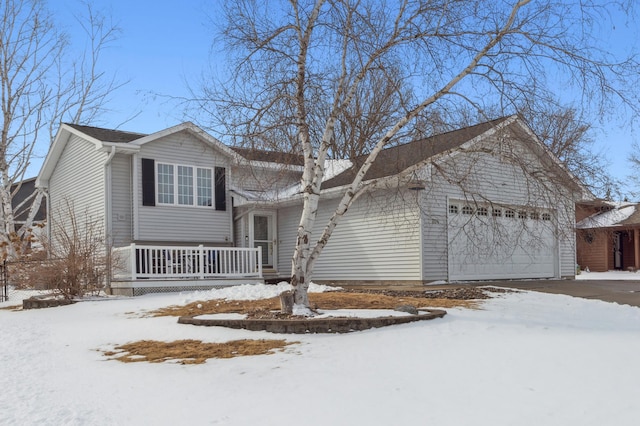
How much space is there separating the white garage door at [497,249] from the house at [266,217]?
0.13 ft

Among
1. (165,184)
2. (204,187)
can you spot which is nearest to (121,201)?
(165,184)

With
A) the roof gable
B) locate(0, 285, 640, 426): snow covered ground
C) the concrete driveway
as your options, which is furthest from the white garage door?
locate(0, 285, 640, 426): snow covered ground

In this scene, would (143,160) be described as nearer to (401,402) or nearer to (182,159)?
(182,159)

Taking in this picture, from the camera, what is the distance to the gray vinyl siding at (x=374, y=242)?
47.5 feet

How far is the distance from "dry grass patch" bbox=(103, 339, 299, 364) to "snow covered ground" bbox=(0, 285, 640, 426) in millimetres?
256

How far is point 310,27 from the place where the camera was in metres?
9.09

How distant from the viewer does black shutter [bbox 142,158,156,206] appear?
54.2ft

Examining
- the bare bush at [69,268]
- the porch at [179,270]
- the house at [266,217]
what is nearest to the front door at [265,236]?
the house at [266,217]

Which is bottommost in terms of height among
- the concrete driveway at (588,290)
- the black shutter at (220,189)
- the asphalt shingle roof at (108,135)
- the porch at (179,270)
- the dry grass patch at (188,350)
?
the concrete driveway at (588,290)

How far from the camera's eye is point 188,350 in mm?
6949

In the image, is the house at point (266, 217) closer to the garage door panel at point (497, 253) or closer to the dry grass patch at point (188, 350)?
the garage door panel at point (497, 253)

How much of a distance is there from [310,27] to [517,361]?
591 cm

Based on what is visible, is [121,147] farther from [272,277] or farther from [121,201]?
[272,277]

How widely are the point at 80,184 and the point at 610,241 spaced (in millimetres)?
22930
